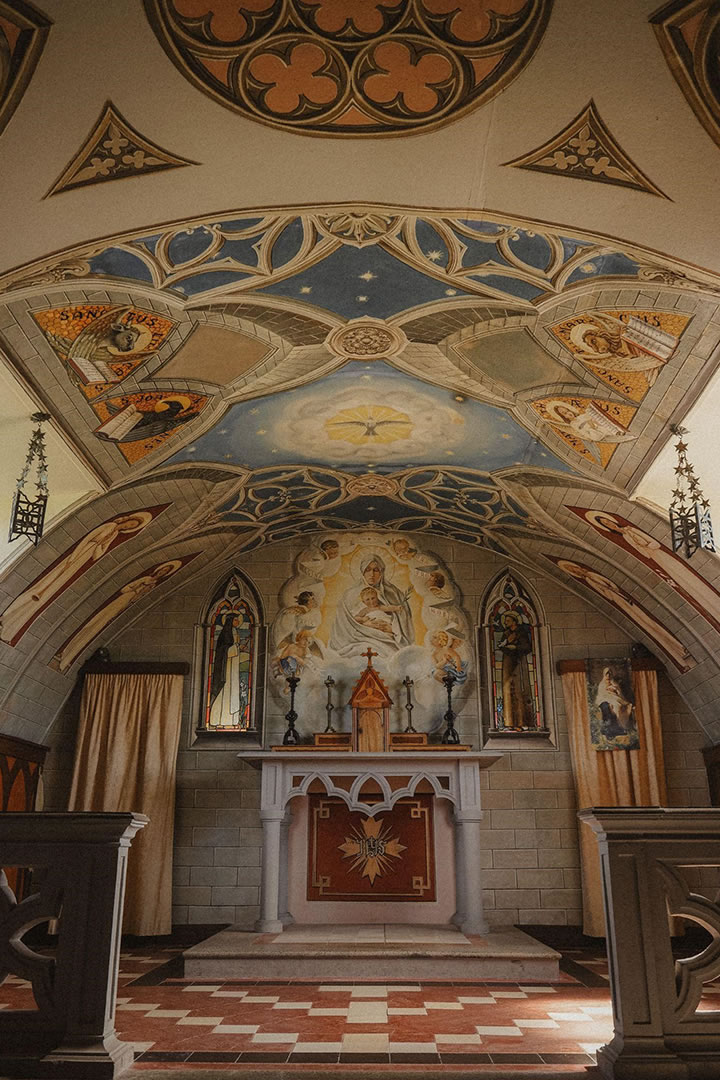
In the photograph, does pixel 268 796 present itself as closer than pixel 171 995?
No

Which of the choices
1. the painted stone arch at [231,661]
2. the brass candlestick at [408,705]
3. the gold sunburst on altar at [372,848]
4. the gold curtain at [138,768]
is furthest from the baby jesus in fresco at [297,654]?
the gold sunburst on altar at [372,848]

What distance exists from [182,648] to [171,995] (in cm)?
557

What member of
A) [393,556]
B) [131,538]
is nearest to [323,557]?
[393,556]

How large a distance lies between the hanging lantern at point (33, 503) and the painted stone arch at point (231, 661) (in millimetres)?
5154

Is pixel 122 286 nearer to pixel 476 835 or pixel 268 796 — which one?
pixel 268 796

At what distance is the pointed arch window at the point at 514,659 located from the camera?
11938 mm

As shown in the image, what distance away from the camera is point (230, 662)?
12258 mm

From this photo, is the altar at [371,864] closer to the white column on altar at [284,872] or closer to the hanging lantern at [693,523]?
Result: the white column on altar at [284,872]

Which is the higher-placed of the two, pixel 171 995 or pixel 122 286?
pixel 122 286

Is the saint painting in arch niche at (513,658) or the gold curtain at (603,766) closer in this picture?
the gold curtain at (603,766)

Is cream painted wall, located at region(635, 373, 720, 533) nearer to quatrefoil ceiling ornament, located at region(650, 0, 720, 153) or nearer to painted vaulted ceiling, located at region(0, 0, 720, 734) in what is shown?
painted vaulted ceiling, located at region(0, 0, 720, 734)

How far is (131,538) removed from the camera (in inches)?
399

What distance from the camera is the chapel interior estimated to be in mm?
4172

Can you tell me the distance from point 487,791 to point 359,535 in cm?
403
